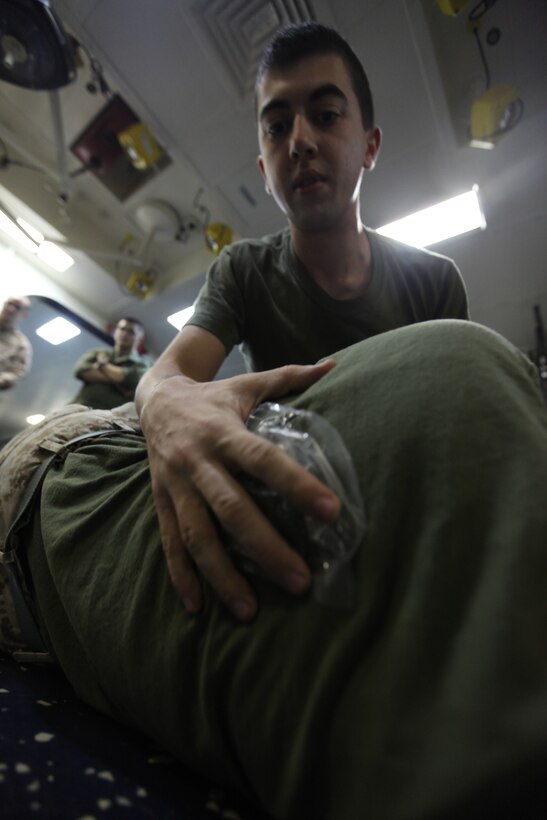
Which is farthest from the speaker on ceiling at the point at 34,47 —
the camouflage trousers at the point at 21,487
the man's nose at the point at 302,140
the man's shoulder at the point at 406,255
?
the camouflage trousers at the point at 21,487

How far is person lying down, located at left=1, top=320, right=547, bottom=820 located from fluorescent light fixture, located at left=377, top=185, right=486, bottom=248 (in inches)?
78.5

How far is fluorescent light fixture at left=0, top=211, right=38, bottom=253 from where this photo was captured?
7.09 feet

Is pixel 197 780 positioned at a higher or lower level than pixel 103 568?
lower

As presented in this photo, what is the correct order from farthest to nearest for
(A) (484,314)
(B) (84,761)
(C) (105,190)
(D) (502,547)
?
(A) (484,314) < (C) (105,190) < (B) (84,761) < (D) (502,547)

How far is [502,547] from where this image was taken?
0.69 feet

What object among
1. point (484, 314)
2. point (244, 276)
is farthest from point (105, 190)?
point (484, 314)

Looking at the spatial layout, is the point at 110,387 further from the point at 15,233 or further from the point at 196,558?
the point at 196,558

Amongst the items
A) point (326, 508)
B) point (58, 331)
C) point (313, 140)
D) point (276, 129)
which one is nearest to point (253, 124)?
point (276, 129)

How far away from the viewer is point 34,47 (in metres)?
1.38

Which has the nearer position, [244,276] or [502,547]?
[502,547]

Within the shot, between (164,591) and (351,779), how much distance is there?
0.63ft

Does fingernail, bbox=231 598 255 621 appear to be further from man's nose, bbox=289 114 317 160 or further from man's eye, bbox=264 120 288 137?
man's eye, bbox=264 120 288 137

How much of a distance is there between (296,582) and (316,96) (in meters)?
1.11

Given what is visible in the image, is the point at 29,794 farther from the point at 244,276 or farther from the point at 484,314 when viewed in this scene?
the point at 484,314
